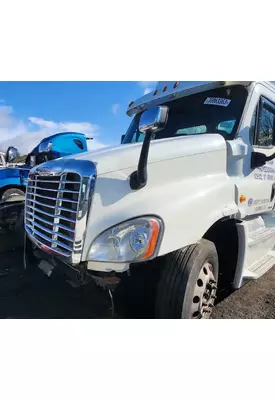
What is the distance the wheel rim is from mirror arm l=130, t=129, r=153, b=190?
0.91m

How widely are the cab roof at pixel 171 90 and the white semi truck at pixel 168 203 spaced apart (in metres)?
0.02

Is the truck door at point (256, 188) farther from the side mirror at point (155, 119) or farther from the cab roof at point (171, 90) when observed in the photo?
the side mirror at point (155, 119)

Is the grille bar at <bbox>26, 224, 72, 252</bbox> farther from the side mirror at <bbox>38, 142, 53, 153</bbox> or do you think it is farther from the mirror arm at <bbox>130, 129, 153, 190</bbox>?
the side mirror at <bbox>38, 142, 53, 153</bbox>

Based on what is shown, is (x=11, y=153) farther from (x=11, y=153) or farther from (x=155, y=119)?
(x=155, y=119)

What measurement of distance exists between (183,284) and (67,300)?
169 centimetres

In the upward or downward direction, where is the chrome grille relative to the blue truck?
downward

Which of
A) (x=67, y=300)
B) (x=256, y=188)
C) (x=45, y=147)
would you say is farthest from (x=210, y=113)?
(x=45, y=147)

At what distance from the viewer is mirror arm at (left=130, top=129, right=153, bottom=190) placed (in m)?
2.08

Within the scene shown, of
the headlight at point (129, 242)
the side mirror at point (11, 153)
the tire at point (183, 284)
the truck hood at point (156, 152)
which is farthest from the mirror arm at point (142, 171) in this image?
the side mirror at point (11, 153)

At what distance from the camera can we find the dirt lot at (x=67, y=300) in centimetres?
306

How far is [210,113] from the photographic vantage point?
320 cm

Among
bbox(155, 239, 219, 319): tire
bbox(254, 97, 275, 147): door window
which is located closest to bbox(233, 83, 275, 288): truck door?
bbox(254, 97, 275, 147): door window

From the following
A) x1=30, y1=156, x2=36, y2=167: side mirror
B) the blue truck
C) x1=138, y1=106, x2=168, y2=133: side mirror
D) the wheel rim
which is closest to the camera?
x1=138, y1=106, x2=168, y2=133: side mirror

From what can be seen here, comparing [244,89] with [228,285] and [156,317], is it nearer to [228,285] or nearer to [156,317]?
[228,285]
